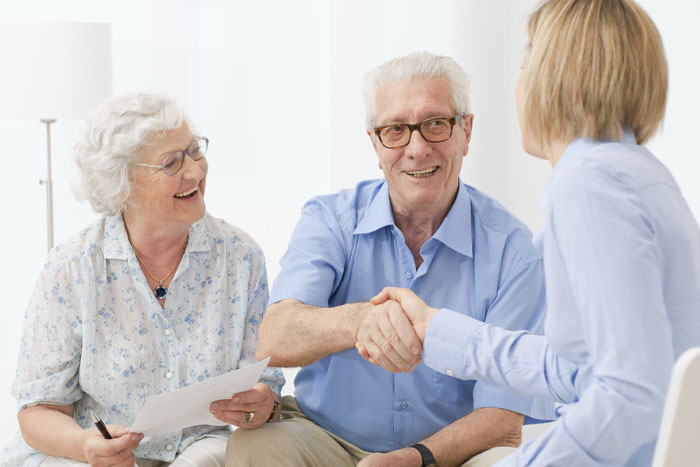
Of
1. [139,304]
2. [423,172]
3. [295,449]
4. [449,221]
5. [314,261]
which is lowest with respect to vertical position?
[295,449]

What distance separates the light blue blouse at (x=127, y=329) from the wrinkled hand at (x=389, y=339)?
43 centimetres

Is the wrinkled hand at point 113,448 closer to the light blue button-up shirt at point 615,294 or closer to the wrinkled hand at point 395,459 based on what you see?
the wrinkled hand at point 395,459

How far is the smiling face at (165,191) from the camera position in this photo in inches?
82.0

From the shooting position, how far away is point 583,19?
1.19 metres

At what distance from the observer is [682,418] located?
37.4 inches

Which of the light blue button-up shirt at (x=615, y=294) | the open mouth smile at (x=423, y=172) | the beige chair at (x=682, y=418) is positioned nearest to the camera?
the beige chair at (x=682, y=418)

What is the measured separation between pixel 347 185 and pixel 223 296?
206 cm

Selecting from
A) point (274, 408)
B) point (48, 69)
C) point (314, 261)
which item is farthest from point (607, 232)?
point (48, 69)

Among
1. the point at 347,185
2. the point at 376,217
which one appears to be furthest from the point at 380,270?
the point at 347,185

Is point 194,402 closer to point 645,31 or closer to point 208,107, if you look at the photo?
point 645,31

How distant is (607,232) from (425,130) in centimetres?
108

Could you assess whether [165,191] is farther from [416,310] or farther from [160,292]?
[416,310]

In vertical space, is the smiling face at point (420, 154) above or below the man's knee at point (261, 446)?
above

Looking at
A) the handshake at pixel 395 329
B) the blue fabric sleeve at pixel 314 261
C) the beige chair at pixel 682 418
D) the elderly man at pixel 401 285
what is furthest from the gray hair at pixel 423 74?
the beige chair at pixel 682 418
